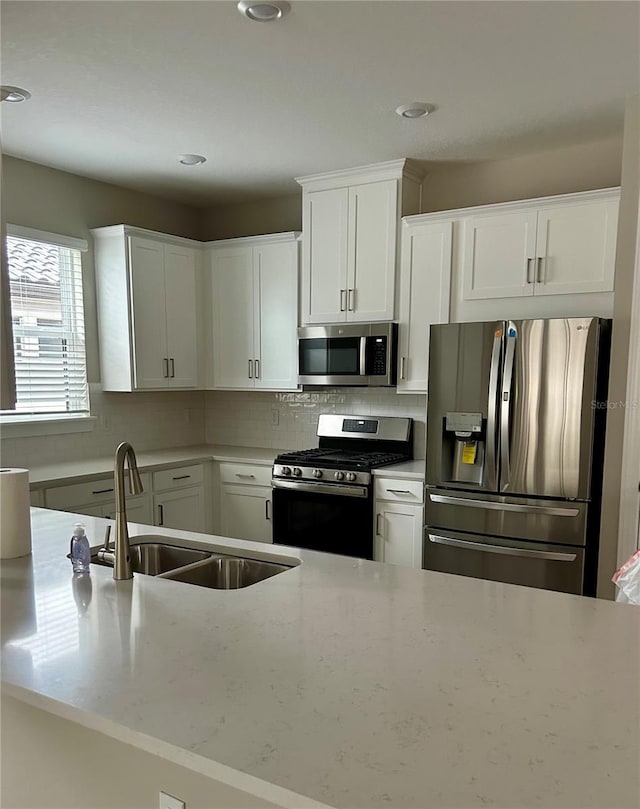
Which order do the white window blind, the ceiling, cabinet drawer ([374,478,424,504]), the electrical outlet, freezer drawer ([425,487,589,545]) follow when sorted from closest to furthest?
1. the electrical outlet
2. the ceiling
3. freezer drawer ([425,487,589,545])
4. cabinet drawer ([374,478,424,504])
5. the white window blind

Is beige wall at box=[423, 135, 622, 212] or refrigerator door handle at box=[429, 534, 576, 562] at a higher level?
beige wall at box=[423, 135, 622, 212]

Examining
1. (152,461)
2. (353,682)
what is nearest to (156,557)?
(353,682)

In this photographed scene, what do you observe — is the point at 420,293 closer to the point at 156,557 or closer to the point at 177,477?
the point at 177,477

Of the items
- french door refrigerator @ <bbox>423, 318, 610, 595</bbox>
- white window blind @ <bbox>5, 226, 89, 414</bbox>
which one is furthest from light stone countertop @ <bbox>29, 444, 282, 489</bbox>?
french door refrigerator @ <bbox>423, 318, 610, 595</bbox>

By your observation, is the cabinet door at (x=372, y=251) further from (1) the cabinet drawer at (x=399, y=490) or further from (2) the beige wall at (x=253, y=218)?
(1) the cabinet drawer at (x=399, y=490)

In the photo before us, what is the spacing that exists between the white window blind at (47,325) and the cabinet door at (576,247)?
285 cm

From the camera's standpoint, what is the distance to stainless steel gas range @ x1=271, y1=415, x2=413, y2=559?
11.8 ft

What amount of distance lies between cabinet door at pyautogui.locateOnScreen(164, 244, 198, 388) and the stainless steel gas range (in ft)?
3.46

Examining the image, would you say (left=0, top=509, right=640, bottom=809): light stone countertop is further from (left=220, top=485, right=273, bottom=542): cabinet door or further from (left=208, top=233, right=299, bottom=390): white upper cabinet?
(left=208, top=233, right=299, bottom=390): white upper cabinet

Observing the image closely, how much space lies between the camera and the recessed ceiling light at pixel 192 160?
3607mm

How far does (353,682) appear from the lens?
3.58ft

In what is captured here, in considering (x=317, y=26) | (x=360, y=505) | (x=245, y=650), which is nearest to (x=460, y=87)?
(x=317, y=26)

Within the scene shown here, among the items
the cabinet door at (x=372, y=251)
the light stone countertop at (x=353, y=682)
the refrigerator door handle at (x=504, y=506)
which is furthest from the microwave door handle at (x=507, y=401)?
the light stone countertop at (x=353, y=682)

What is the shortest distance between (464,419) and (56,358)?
2.55 meters
